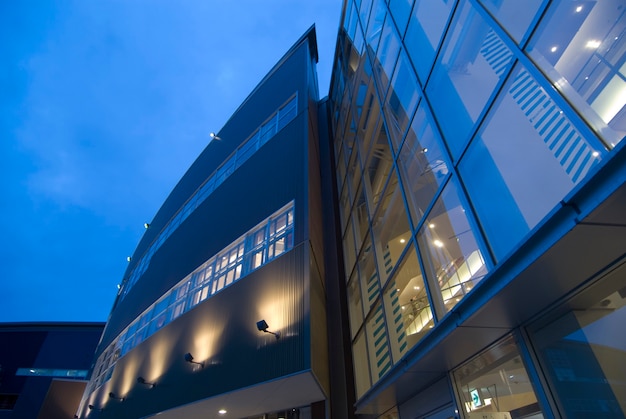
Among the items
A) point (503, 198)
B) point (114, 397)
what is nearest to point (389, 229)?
point (503, 198)

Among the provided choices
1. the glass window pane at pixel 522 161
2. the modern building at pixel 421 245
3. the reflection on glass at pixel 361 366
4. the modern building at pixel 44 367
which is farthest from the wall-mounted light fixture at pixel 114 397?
the modern building at pixel 44 367

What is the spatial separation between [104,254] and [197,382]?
724ft

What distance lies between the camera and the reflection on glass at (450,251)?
420cm

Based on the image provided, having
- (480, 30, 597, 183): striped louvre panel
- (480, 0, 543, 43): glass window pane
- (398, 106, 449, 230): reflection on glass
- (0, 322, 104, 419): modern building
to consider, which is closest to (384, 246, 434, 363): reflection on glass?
(398, 106, 449, 230): reflection on glass

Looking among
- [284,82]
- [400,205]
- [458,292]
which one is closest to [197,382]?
[400,205]

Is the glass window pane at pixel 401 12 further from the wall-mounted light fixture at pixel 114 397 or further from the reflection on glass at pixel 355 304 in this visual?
the wall-mounted light fixture at pixel 114 397

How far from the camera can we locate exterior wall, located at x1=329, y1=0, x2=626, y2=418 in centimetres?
Result: 281

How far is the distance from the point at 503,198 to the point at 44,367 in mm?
38077

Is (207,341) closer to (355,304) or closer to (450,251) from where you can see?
(355,304)

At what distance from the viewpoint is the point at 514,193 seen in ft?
11.4

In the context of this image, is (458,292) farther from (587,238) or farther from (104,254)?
(104,254)

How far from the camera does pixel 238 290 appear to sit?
10.3m

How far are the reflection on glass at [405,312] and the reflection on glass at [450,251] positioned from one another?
4.32ft

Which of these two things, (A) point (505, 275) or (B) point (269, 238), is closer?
(A) point (505, 275)
